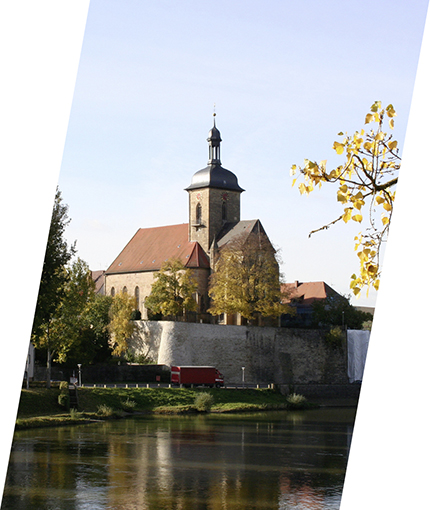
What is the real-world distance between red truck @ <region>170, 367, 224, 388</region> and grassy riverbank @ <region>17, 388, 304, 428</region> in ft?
4.85

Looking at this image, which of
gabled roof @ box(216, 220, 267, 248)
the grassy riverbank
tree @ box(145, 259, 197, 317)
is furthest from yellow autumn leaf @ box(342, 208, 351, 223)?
gabled roof @ box(216, 220, 267, 248)

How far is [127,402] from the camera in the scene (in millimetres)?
25672

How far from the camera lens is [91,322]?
111ft

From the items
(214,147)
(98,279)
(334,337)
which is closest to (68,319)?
(334,337)

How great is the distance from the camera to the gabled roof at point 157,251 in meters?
42.1

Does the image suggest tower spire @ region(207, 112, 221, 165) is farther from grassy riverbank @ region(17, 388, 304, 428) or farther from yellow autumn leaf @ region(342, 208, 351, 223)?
yellow autumn leaf @ region(342, 208, 351, 223)

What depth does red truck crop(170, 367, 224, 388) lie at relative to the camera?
30.7m

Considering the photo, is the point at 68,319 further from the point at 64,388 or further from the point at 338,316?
the point at 338,316

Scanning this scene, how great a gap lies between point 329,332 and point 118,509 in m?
27.4

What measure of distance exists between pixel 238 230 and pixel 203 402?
1685 cm

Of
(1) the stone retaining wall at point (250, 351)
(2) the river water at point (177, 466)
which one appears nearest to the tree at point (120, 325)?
(1) the stone retaining wall at point (250, 351)

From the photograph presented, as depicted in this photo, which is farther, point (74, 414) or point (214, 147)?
point (214, 147)

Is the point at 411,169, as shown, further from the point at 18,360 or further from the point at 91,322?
the point at 91,322

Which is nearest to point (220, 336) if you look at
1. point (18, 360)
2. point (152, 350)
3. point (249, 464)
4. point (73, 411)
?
point (152, 350)
